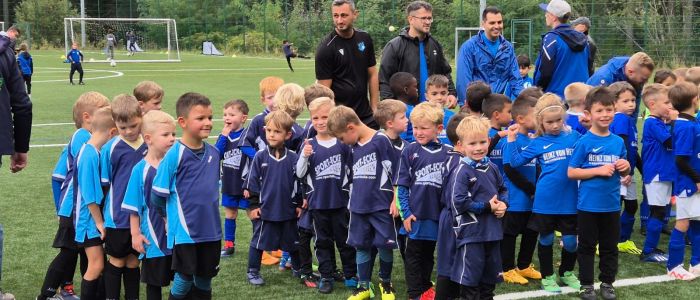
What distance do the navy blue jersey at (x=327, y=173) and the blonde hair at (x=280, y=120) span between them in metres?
0.21

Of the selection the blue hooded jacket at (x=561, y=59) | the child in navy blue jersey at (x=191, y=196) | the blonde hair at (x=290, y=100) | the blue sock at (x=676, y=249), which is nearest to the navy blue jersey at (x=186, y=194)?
the child in navy blue jersey at (x=191, y=196)

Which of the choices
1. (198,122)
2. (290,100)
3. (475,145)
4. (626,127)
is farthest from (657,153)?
(198,122)

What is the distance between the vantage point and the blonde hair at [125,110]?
17.6 feet

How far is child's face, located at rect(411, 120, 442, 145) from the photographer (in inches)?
223

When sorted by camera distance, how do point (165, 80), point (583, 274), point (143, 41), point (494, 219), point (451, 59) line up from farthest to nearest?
point (143, 41)
point (451, 59)
point (165, 80)
point (583, 274)
point (494, 219)

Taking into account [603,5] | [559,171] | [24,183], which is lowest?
[24,183]

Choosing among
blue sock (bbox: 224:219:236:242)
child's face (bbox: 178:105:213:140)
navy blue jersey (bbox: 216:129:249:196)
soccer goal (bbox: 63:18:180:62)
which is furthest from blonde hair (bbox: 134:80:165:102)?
soccer goal (bbox: 63:18:180:62)

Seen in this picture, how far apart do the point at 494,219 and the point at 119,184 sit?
2377 mm

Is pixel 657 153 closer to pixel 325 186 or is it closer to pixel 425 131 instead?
pixel 425 131

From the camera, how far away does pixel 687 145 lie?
655cm

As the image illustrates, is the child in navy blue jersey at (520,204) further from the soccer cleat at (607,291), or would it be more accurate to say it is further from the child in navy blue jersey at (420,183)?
the child in navy blue jersey at (420,183)

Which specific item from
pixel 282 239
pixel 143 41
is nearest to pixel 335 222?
pixel 282 239

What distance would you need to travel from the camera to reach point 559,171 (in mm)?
6133

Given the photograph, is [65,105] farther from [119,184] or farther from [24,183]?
[119,184]
